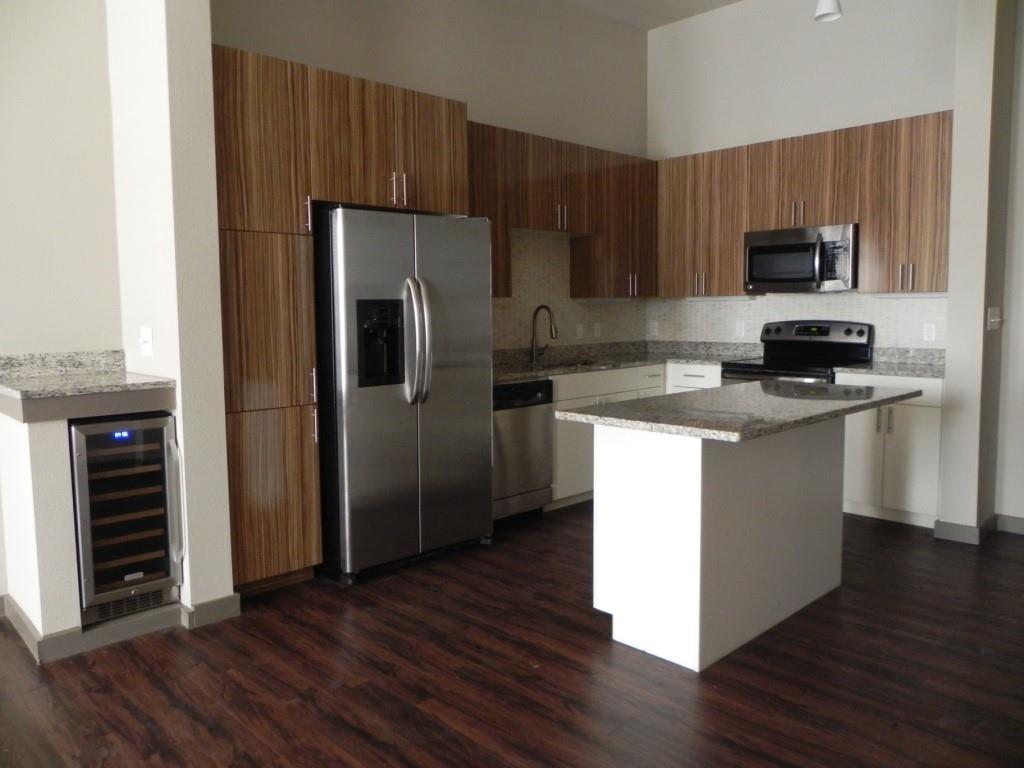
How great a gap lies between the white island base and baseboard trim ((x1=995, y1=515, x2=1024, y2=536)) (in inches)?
75.9

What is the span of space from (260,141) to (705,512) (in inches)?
92.3

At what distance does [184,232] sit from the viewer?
3.00m

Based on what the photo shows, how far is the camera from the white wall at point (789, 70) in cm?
466

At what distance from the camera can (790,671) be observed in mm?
2680

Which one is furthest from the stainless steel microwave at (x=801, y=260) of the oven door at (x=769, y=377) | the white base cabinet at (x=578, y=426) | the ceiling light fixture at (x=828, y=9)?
the ceiling light fixture at (x=828, y=9)

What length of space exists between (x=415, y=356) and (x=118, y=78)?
175cm

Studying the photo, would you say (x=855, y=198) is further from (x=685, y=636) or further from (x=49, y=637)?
(x=49, y=637)

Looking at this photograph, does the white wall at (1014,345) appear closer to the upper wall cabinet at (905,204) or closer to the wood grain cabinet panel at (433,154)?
the upper wall cabinet at (905,204)

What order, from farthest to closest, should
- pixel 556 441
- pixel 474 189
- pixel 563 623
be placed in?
pixel 556 441 → pixel 474 189 → pixel 563 623

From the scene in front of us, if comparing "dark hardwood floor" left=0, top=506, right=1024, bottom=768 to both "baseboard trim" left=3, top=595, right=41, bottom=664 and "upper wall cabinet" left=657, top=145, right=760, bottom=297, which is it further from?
"upper wall cabinet" left=657, top=145, right=760, bottom=297

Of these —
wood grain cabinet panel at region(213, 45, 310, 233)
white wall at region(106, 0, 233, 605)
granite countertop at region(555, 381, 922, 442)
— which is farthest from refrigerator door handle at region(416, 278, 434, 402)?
granite countertop at region(555, 381, 922, 442)

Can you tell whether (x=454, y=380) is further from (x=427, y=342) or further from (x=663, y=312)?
(x=663, y=312)

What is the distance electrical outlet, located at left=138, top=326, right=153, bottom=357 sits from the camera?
3.28 metres

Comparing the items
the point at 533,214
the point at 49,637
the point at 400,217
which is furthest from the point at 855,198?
the point at 49,637
